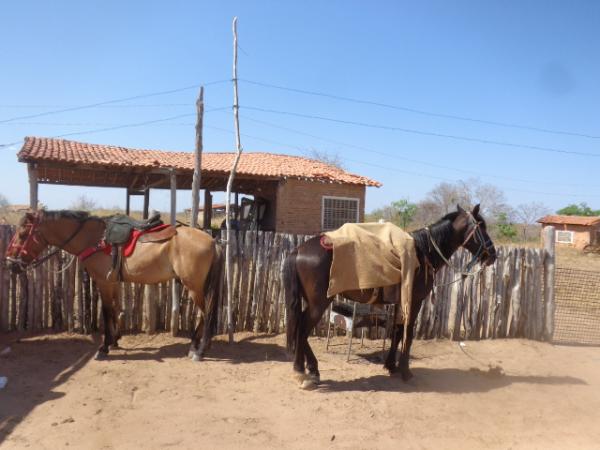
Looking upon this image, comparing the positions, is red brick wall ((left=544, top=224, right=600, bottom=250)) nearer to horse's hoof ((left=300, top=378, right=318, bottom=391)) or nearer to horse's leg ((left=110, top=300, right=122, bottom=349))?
horse's hoof ((left=300, top=378, right=318, bottom=391))

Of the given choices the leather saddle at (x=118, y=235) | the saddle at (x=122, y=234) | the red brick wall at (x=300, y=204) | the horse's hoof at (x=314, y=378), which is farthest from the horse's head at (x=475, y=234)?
the red brick wall at (x=300, y=204)

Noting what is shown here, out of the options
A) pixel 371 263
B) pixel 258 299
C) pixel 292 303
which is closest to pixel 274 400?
pixel 292 303

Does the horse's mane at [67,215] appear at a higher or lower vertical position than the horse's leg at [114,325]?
higher

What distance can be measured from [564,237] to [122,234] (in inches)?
1143

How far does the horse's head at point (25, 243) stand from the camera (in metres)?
5.18

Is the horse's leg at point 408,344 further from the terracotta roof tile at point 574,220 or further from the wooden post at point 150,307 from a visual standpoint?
the terracotta roof tile at point 574,220

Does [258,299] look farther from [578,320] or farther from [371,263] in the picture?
[578,320]

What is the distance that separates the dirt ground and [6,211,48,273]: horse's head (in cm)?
112

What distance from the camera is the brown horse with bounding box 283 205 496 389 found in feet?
15.3

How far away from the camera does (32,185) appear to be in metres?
9.71

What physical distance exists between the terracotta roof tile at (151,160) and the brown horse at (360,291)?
22.8 feet

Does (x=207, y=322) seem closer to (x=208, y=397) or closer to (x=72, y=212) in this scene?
(x=208, y=397)

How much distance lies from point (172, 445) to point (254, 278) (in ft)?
11.0

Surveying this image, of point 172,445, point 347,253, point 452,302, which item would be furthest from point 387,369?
point 172,445
